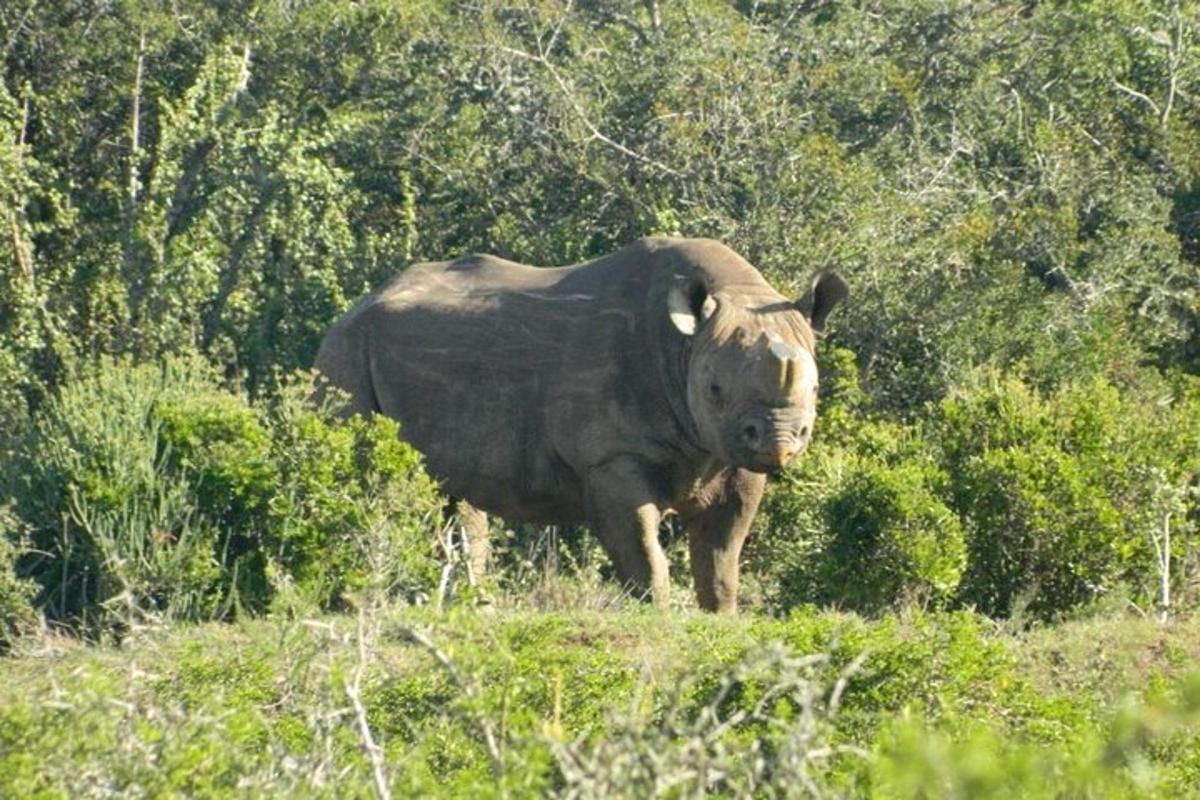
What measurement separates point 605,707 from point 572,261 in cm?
988

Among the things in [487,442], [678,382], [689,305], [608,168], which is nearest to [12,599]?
[487,442]

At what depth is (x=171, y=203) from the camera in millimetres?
21312

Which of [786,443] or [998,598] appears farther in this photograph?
[998,598]

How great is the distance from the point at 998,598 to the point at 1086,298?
489cm

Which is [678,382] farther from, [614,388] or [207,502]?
[207,502]

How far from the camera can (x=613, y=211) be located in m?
20.7

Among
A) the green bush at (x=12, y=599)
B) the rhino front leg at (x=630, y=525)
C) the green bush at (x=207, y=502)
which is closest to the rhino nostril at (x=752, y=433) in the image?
the rhino front leg at (x=630, y=525)

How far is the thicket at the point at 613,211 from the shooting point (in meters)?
16.0

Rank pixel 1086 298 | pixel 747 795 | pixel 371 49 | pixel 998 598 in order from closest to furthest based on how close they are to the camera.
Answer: pixel 747 795, pixel 998 598, pixel 1086 298, pixel 371 49

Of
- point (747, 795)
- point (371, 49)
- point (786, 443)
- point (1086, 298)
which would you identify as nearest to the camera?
point (747, 795)

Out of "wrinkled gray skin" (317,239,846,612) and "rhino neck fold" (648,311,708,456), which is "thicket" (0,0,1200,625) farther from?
"rhino neck fold" (648,311,708,456)

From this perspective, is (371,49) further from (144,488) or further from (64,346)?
(144,488)

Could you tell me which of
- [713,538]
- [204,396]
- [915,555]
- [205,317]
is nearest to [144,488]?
[204,396]

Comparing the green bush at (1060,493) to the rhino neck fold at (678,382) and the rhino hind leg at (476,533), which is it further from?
the rhino hind leg at (476,533)
